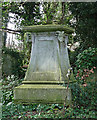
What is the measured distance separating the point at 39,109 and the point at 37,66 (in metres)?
1.05

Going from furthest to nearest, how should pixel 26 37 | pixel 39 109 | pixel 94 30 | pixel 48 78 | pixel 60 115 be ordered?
pixel 94 30 < pixel 26 37 < pixel 48 78 < pixel 39 109 < pixel 60 115

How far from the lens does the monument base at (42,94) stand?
2982mm

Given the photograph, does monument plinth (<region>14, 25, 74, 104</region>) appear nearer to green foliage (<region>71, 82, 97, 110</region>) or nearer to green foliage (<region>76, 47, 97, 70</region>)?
green foliage (<region>71, 82, 97, 110</region>)

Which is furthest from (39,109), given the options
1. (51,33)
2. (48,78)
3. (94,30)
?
(94,30)

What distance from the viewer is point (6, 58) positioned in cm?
743

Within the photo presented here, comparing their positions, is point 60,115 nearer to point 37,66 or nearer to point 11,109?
point 11,109

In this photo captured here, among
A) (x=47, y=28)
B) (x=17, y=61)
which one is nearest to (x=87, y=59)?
(x=47, y=28)

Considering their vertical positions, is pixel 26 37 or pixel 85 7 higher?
pixel 85 7

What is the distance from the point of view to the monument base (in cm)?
298

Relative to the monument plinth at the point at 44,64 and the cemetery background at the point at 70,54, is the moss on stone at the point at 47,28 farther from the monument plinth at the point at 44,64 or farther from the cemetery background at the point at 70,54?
the cemetery background at the point at 70,54

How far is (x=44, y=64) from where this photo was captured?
11.3 feet

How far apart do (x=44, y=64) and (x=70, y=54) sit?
4.29 metres

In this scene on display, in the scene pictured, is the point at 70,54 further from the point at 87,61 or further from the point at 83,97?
the point at 83,97

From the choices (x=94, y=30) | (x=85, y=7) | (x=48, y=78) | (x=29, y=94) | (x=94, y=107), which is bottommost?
(x=94, y=107)
